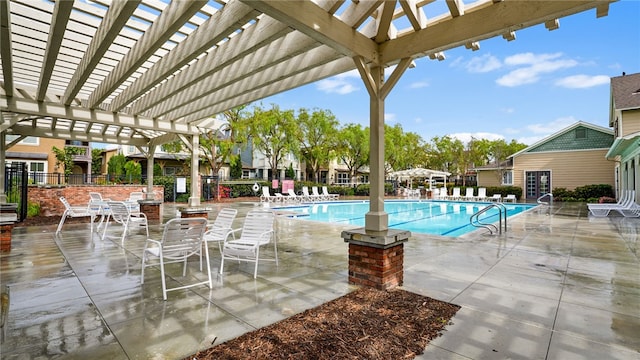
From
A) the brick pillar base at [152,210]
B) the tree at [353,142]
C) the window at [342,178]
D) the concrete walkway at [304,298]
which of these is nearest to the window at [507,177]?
the tree at [353,142]

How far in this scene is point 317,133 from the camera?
25750 mm

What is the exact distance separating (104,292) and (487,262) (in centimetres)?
549

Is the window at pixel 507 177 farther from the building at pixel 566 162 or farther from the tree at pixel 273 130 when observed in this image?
the tree at pixel 273 130

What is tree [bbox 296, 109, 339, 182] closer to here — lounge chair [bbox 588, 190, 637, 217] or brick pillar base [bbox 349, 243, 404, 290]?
lounge chair [bbox 588, 190, 637, 217]

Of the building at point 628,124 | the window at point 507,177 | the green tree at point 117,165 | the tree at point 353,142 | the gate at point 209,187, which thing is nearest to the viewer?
the building at point 628,124

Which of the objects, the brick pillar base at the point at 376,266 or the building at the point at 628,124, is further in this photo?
the building at the point at 628,124

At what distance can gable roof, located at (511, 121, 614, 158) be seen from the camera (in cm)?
1827

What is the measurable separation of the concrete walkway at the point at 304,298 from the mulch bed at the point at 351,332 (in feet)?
0.49

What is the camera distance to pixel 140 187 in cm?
1423

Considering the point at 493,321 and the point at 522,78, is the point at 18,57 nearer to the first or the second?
the point at 493,321

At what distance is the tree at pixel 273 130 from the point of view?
845 inches

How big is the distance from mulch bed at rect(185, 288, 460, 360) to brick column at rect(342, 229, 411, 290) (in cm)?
31

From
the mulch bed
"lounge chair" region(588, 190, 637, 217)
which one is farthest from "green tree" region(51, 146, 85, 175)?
"lounge chair" region(588, 190, 637, 217)

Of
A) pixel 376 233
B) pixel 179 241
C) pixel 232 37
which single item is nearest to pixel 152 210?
pixel 179 241
